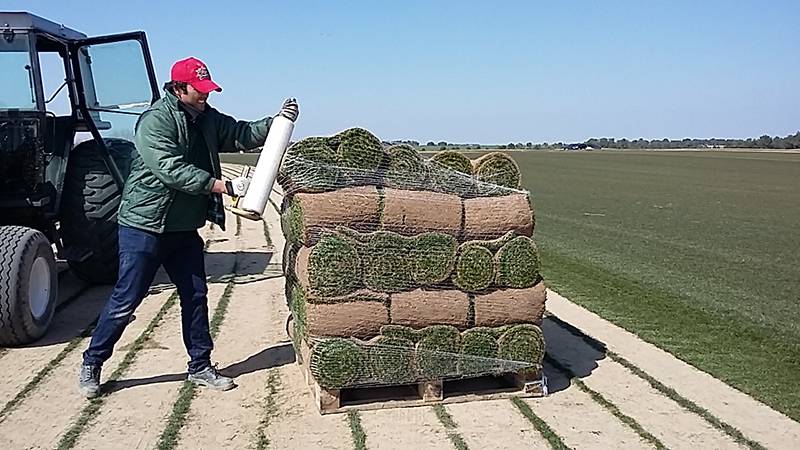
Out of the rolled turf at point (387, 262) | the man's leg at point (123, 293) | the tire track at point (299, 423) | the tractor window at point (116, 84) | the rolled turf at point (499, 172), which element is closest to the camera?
the tire track at point (299, 423)

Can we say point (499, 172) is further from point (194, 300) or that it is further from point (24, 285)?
point (24, 285)

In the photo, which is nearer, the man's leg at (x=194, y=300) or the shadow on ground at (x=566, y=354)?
the man's leg at (x=194, y=300)

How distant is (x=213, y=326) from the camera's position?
7152 millimetres

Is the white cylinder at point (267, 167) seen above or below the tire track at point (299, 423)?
above

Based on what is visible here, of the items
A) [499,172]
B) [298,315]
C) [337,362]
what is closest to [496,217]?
[499,172]

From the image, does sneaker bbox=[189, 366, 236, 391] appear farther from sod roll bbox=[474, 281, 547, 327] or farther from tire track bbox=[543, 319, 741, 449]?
tire track bbox=[543, 319, 741, 449]

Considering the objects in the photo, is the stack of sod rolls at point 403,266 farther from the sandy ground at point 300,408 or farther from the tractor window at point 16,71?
the tractor window at point 16,71

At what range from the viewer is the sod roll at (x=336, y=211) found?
16.4 feet

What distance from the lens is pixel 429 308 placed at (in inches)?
204

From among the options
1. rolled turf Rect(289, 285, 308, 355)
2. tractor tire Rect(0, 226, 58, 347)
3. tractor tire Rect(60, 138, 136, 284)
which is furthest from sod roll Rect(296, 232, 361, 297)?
tractor tire Rect(60, 138, 136, 284)

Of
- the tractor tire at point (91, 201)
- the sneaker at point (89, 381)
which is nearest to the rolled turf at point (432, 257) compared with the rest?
the sneaker at point (89, 381)

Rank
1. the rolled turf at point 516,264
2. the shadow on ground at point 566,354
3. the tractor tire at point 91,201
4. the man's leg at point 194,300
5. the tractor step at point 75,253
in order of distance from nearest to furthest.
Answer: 1. the rolled turf at point 516,264
2. the man's leg at point 194,300
3. the shadow on ground at point 566,354
4. the tractor tire at point 91,201
5. the tractor step at point 75,253

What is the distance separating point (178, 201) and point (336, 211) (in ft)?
3.42

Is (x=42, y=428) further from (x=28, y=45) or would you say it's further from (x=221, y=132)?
(x=28, y=45)
